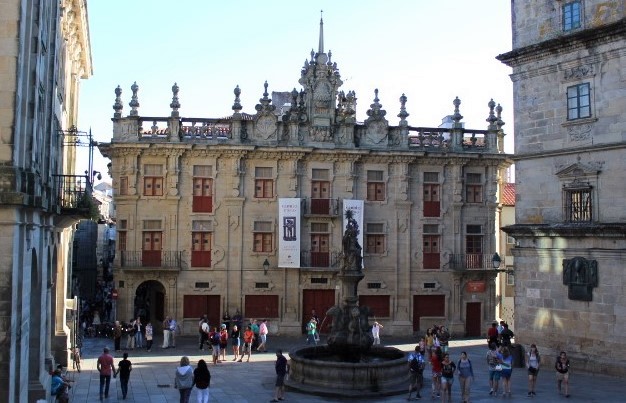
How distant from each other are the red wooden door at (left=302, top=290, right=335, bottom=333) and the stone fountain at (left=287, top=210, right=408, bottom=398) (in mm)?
13306

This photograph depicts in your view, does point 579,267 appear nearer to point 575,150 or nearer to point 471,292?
point 575,150

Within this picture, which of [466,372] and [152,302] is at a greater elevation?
[152,302]

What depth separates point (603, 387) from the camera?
789 inches

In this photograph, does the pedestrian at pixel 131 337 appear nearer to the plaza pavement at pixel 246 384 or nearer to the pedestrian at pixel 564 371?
the plaza pavement at pixel 246 384

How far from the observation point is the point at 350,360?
2070 cm

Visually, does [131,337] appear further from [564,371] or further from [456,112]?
[456,112]

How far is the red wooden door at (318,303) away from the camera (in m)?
35.6

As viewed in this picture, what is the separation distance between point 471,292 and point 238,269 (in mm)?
12811

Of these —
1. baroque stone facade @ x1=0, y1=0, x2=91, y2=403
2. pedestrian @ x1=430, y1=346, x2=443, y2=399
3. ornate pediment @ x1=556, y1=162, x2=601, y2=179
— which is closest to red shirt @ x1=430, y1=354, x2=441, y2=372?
pedestrian @ x1=430, y1=346, x2=443, y2=399

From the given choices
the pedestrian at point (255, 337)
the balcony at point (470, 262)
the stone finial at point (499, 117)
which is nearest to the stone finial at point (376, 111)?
the stone finial at point (499, 117)

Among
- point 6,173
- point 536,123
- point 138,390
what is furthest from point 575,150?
point 6,173

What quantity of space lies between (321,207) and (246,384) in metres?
16.0

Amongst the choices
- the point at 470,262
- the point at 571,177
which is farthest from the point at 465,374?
the point at 470,262

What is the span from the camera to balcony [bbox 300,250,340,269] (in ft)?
116
